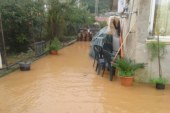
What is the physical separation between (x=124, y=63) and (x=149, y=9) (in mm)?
1597

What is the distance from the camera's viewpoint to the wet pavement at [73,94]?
5.50 m

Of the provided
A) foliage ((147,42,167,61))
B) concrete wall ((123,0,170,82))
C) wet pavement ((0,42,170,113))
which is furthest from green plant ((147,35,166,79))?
wet pavement ((0,42,170,113))

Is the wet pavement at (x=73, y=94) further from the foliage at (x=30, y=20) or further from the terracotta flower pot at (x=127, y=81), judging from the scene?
the foliage at (x=30, y=20)

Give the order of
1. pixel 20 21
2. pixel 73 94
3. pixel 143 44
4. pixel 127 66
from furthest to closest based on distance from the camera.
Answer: pixel 20 21 → pixel 143 44 → pixel 127 66 → pixel 73 94

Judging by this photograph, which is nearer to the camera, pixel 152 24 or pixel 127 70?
pixel 127 70

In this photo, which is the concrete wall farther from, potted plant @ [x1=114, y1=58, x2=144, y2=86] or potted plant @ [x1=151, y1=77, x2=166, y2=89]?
potted plant @ [x1=151, y1=77, x2=166, y2=89]

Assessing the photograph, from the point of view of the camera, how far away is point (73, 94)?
6.38m

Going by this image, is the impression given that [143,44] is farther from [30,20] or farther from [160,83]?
[30,20]

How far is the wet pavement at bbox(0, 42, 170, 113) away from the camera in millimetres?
5504

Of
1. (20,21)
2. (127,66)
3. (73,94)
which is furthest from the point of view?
(20,21)

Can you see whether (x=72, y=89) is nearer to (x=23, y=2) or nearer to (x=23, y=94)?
(x=23, y=94)

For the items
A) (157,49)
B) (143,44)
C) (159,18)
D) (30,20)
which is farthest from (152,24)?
(30,20)

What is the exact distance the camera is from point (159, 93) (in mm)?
6652

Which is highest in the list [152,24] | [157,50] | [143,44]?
[152,24]
